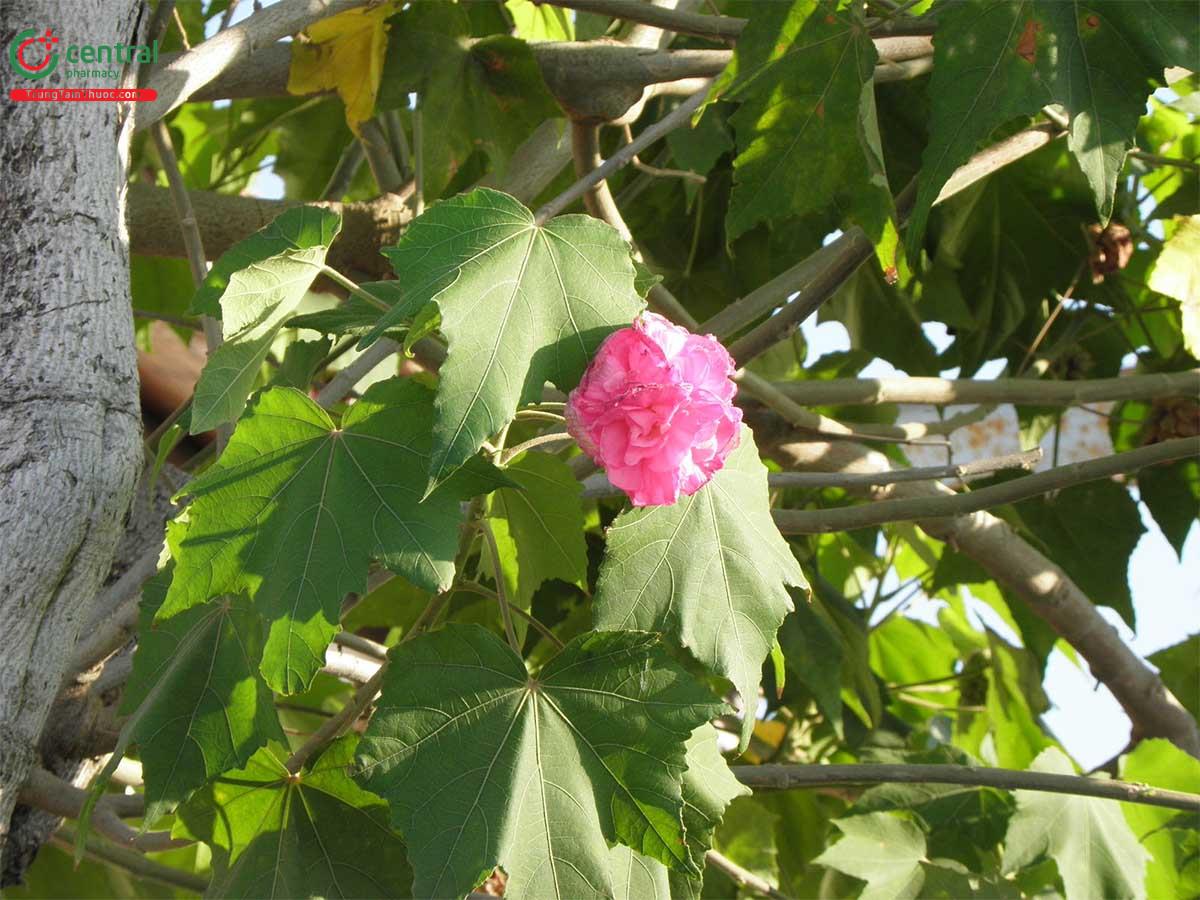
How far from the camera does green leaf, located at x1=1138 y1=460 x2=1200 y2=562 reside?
1918 millimetres

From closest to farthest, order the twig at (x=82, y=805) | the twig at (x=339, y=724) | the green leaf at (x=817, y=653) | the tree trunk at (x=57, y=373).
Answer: the tree trunk at (x=57, y=373) → the twig at (x=339, y=724) → the twig at (x=82, y=805) → the green leaf at (x=817, y=653)

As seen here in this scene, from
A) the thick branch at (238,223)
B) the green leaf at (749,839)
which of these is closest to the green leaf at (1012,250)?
the green leaf at (749,839)

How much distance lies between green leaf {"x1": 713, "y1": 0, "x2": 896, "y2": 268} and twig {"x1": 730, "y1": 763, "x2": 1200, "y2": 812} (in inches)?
20.4

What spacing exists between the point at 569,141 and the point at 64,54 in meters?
0.77

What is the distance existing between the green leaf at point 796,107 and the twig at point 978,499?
28 cm

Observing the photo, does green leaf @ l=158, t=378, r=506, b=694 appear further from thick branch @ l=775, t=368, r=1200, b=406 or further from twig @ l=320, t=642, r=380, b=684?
thick branch @ l=775, t=368, r=1200, b=406

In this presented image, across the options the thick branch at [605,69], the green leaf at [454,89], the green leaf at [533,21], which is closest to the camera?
the thick branch at [605,69]

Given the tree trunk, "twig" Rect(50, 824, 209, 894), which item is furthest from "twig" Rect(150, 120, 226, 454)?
"twig" Rect(50, 824, 209, 894)

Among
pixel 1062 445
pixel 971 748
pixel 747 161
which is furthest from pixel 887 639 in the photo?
pixel 747 161

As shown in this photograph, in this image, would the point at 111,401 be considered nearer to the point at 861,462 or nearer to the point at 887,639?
the point at 861,462

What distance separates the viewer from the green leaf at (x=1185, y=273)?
1.64 meters

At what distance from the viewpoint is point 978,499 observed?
1169mm

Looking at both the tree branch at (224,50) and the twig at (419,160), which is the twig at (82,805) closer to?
the tree branch at (224,50)

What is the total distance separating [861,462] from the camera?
162cm
